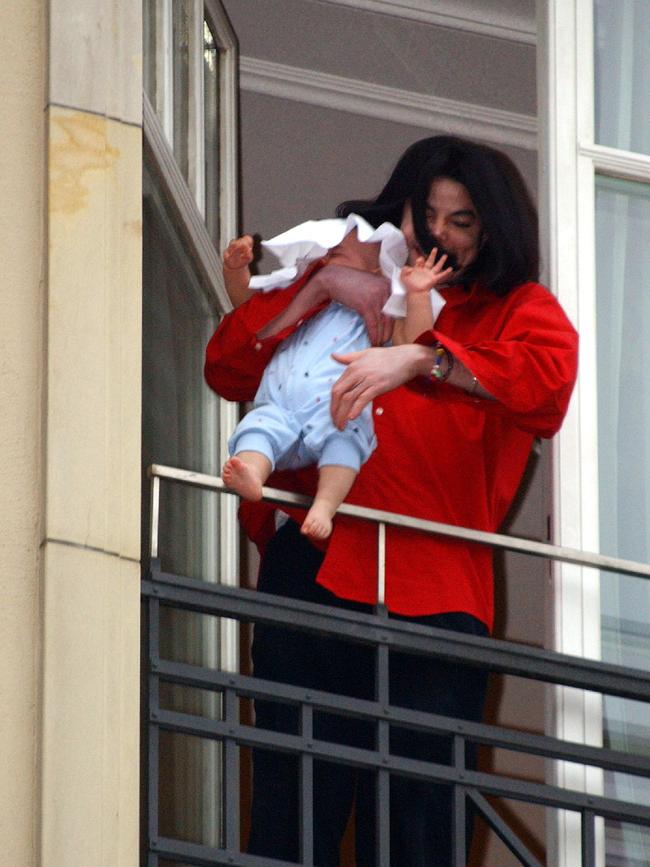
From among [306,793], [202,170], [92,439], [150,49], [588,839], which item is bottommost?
[588,839]

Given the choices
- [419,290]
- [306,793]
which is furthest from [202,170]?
[306,793]

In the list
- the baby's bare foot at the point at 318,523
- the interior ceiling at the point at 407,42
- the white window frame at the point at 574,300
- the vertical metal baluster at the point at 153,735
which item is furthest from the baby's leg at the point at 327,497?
the interior ceiling at the point at 407,42

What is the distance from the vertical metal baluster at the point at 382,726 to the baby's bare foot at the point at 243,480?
1.01 ft

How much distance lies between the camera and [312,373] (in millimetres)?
5699

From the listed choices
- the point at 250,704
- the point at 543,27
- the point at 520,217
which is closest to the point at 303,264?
the point at 520,217

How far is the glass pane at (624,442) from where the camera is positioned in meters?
6.00

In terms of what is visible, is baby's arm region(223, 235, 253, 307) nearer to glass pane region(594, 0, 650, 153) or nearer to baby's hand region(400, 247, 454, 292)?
baby's hand region(400, 247, 454, 292)

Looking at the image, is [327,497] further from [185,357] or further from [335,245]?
[185,357]

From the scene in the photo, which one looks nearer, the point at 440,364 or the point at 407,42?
the point at 440,364

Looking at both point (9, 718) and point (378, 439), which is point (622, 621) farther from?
point (9, 718)

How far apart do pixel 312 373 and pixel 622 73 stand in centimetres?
152

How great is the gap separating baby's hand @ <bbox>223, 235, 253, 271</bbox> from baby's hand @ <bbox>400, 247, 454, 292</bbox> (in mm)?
371

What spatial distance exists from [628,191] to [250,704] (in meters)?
2.39

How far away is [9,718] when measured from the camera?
195 inches
